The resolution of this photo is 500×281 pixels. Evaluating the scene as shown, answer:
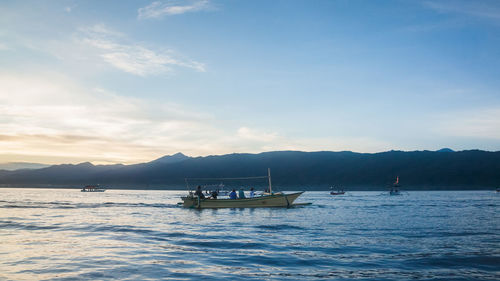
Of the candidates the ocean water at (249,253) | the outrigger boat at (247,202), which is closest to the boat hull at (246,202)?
the outrigger boat at (247,202)

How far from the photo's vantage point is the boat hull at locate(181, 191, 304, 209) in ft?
143

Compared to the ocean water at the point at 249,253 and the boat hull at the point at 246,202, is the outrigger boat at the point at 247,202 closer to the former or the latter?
the boat hull at the point at 246,202

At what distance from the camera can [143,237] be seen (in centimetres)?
2256

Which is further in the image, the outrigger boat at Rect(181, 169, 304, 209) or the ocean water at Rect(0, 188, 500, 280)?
the outrigger boat at Rect(181, 169, 304, 209)

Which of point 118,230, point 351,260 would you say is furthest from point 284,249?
point 118,230

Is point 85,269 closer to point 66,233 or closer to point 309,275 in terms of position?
point 309,275

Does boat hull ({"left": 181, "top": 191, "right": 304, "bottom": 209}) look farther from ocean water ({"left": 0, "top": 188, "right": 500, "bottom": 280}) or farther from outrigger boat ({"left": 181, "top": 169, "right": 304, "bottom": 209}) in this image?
ocean water ({"left": 0, "top": 188, "right": 500, "bottom": 280})

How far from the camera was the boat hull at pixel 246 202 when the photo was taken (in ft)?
143

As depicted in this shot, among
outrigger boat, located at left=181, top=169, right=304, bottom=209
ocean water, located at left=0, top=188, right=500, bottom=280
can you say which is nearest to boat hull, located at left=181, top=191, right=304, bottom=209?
outrigger boat, located at left=181, top=169, right=304, bottom=209

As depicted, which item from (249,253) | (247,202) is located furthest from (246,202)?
(249,253)

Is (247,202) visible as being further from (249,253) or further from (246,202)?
(249,253)

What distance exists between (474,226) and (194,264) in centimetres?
2292

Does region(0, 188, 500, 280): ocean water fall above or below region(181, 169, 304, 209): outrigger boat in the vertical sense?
below

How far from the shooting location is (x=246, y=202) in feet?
143
